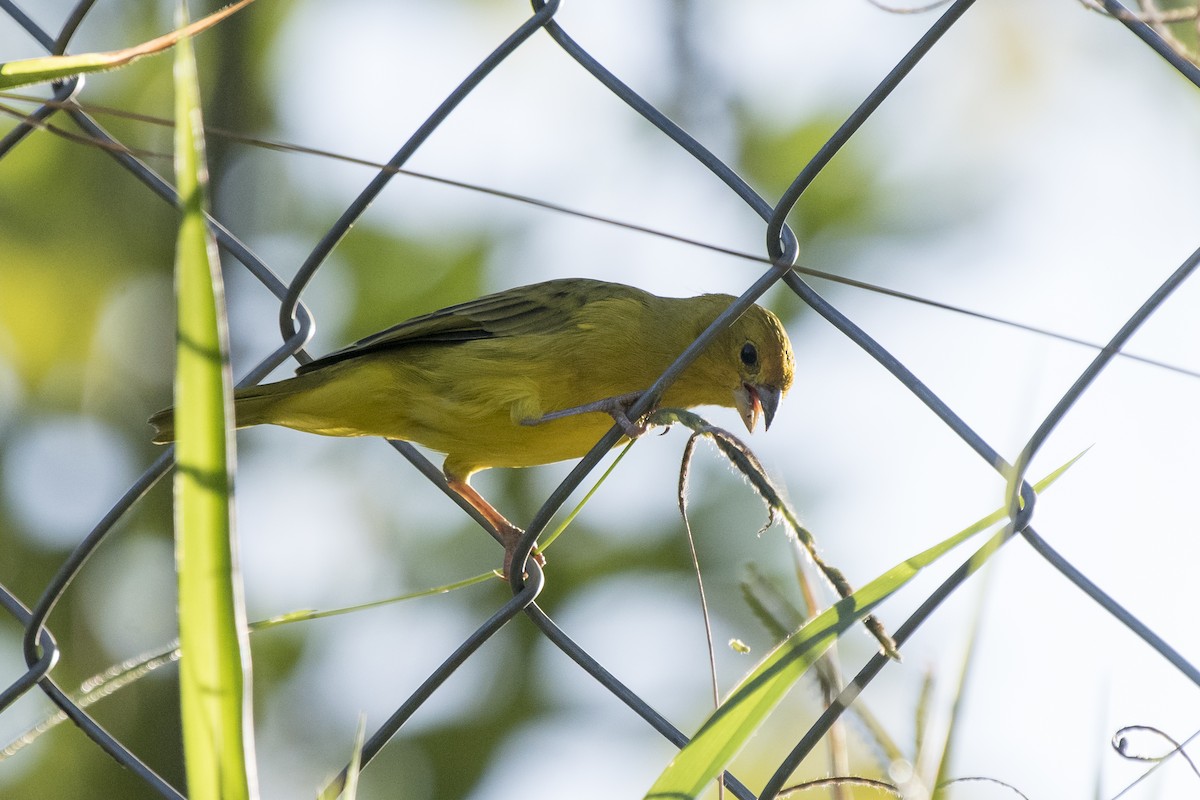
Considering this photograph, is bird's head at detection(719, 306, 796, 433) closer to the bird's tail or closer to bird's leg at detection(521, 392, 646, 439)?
bird's leg at detection(521, 392, 646, 439)

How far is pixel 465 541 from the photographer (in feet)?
17.6

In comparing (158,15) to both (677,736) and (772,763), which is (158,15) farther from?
(677,736)

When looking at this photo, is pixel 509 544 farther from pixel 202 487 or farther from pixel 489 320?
pixel 202 487

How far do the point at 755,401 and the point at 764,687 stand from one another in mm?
2755

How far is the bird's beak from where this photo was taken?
3875 mm

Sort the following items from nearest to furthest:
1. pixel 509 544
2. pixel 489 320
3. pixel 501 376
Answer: pixel 509 544, pixel 501 376, pixel 489 320

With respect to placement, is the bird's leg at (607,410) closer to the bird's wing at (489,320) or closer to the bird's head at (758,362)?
the bird's wing at (489,320)

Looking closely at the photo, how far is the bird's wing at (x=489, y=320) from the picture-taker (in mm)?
3637

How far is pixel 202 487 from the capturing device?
972mm

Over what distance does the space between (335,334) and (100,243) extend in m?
1.43

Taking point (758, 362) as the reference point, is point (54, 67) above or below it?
below

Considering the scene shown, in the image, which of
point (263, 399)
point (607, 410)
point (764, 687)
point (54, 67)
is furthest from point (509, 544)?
point (764, 687)

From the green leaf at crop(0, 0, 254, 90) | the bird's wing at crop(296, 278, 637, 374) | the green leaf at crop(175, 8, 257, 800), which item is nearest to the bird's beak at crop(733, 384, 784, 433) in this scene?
the bird's wing at crop(296, 278, 637, 374)

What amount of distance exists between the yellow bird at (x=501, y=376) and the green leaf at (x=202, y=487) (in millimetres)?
2331
